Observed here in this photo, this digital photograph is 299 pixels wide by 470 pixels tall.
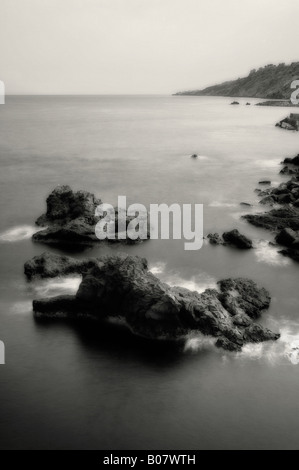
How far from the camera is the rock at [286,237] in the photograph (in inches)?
1839

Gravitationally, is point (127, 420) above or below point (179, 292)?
below

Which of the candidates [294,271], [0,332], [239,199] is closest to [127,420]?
[0,332]

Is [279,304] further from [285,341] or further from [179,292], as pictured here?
[179,292]

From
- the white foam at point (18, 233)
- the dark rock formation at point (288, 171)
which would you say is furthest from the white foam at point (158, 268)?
the dark rock formation at point (288, 171)

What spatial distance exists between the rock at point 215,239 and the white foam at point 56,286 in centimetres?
1542

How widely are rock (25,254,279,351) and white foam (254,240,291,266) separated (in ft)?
24.0

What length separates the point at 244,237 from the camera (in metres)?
47.2

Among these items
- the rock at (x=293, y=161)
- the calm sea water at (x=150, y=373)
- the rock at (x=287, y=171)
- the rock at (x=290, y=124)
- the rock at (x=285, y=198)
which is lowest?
the calm sea water at (x=150, y=373)

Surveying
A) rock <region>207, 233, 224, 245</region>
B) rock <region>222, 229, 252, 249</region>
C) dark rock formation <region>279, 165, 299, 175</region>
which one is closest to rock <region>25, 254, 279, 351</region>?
rock <region>222, 229, 252, 249</region>

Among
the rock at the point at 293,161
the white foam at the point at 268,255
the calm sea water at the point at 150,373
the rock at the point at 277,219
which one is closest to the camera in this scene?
the calm sea water at the point at 150,373

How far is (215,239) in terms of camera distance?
159 feet

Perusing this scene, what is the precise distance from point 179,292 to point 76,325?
25.1 feet

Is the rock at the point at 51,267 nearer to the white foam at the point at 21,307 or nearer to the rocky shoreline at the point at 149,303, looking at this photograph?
the rocky shoreline at the point at 149,303
